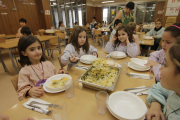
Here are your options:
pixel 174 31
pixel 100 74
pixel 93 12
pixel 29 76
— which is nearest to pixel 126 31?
pixel 174 31

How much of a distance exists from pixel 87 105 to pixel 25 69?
2.97 feet

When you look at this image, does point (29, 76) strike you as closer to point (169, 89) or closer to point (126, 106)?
point (126, 106)

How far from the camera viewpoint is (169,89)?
606mm

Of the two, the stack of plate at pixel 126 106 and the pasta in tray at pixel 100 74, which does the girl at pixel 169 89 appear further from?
the pasta in tray at pixel 100 74

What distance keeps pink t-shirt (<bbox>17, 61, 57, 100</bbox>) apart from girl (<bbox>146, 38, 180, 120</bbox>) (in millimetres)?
1086

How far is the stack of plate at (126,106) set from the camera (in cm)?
62

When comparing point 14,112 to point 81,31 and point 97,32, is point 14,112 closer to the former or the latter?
point 81,31

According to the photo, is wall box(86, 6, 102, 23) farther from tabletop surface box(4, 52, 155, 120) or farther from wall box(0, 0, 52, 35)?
tabletop surface box(4, 52, 155, 120)

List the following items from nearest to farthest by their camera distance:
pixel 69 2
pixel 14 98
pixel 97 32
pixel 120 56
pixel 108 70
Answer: pixel 108 70
pixel 120 56
pixel 14 98
pixel 97 32
pixel 69 2

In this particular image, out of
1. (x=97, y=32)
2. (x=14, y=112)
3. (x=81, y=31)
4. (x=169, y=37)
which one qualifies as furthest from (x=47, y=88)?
(x=97, y=32)

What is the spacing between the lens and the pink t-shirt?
36.7 inches

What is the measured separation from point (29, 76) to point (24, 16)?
22.8 ft

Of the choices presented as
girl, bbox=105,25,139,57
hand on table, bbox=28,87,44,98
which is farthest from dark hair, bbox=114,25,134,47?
hand on table, bbox=28,87,44,98

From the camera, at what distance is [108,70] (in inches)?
42.4
